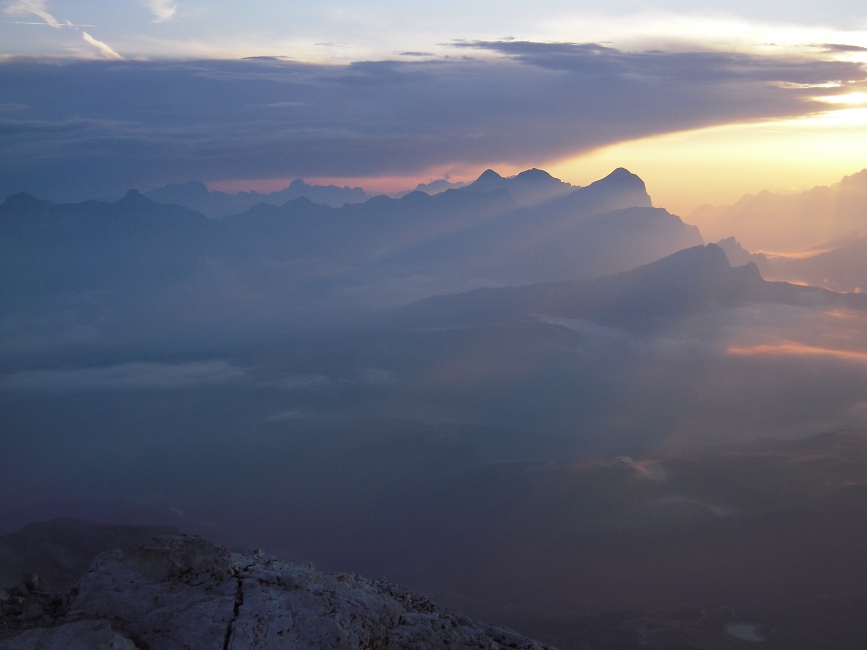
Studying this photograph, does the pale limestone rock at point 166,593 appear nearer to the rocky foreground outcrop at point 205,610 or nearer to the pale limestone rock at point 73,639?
the rocky foreground outcrop at point 205,610

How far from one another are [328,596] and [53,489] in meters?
170

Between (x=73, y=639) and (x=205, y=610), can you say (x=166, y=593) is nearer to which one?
(x=205, y=610)

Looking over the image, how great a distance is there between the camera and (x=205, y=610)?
1014 cm

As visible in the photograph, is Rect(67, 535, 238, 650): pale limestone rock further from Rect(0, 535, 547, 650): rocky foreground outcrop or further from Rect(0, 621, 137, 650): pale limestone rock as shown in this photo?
Rect(0, 621, 137, 650): pale limestone rock

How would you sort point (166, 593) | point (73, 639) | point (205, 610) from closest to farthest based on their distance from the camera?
point (73, 639), point (205, 610), point (166, 593)

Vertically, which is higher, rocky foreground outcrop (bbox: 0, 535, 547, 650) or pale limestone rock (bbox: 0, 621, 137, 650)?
pale limestone rock (bbox: 0, 621, 137, 650)

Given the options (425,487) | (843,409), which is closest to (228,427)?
(425,487)

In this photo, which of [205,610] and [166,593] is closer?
[205,610]

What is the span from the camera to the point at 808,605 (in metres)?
69.9

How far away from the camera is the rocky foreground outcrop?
9633 millimetres

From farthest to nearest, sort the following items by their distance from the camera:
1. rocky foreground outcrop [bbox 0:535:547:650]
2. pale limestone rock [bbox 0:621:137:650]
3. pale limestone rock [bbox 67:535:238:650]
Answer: pale limestone rock [bbox 67:535:238:650] → rocky foreground outcrop [bbox 0:535:547:650] → pale limestone rock [bbox 0:621:137:650]

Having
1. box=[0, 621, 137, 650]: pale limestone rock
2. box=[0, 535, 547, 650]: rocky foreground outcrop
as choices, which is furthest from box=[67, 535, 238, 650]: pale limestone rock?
box=[0, 621, 137, 650]: pale limestone rock

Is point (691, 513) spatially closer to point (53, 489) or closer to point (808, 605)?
point (808, 605)

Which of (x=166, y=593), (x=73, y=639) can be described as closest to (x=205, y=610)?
(x=166, y=593)
